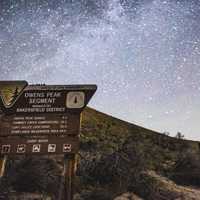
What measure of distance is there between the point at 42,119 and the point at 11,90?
170 cm

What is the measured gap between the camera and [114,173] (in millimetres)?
18375

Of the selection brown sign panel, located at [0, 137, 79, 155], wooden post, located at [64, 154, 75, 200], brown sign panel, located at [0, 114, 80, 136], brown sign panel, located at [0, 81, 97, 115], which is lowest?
wooden post, located at [64, 154, 75, 200]

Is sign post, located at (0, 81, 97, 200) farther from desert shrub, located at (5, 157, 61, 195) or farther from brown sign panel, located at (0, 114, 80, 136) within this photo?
desert shrub, located at (5, 157, 61, 195)

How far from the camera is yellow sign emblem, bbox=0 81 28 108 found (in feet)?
47.1

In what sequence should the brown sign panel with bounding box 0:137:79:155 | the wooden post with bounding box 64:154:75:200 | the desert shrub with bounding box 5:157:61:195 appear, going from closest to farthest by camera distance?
the wooden post with bounding box 64:154:75:200
the brown sign panel with bounding box 0:137:79:155
the desert shrub with bounding box 5:157:61:195

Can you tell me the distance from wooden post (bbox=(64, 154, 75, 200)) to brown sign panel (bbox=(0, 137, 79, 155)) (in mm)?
291

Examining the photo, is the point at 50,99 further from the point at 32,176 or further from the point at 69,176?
the point at 32,176

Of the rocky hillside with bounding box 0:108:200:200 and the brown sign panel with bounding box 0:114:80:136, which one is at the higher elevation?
the brown sign panel with bounding box 0:114:80:136

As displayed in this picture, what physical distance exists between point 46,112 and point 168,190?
730cm

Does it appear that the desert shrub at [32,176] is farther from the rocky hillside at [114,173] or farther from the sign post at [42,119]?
the sign post at [42,119]

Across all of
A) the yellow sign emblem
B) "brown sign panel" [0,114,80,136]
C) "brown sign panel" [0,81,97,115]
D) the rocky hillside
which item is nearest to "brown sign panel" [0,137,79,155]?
"brown sign panel" [0,114,80,136]

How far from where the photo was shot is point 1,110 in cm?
1437

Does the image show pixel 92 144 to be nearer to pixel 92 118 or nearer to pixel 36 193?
pixel 92 118

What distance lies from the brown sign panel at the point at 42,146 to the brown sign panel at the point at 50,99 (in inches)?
42.0
